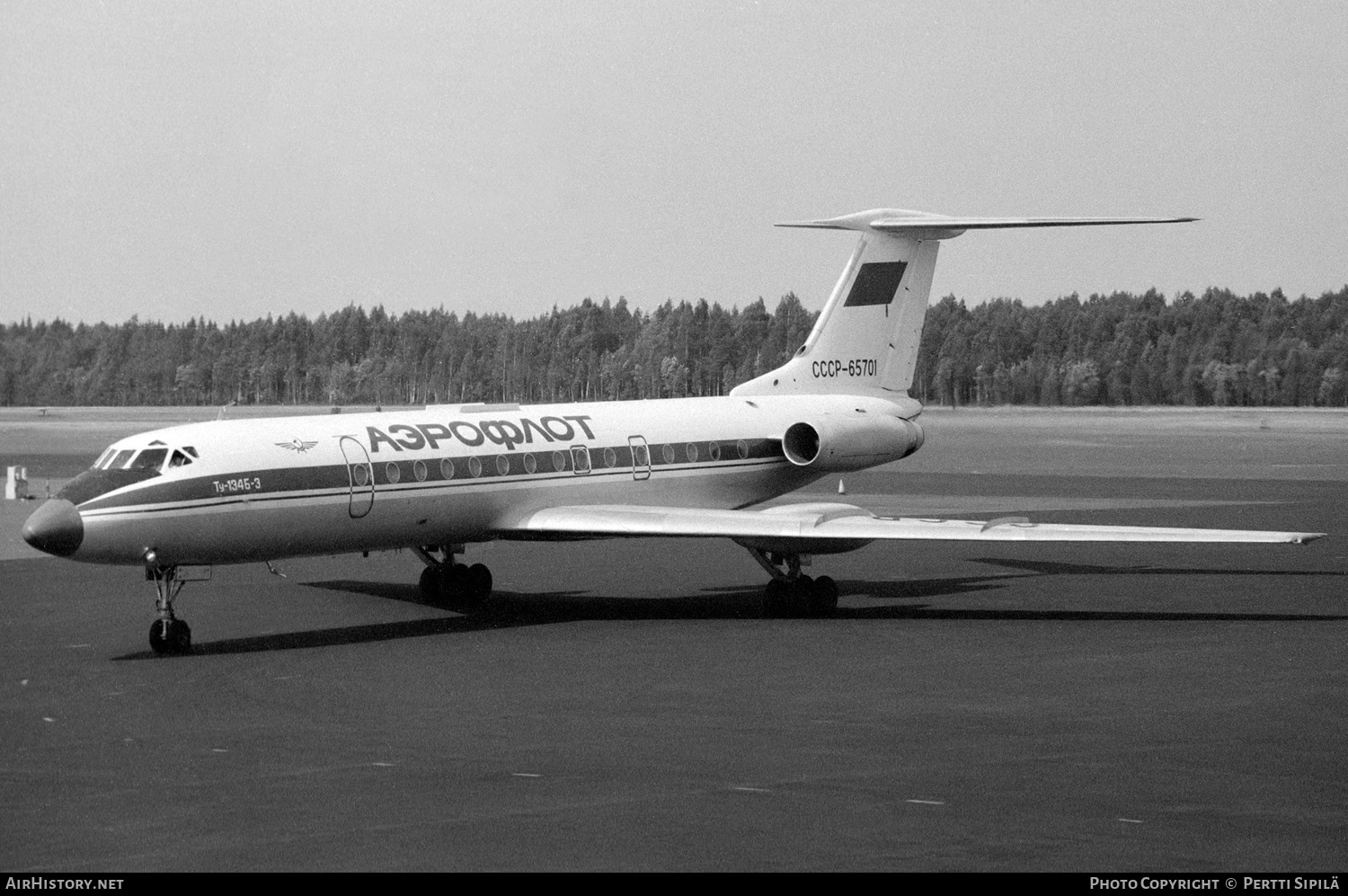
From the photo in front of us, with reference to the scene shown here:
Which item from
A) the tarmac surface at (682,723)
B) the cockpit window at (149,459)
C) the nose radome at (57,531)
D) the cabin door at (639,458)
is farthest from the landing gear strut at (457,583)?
the nose radome at (57,531)

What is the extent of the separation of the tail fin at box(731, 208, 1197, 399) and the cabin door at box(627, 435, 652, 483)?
3.64 meters

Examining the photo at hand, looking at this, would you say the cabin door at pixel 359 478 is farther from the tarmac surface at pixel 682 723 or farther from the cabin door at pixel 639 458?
the cabin door at pixel 639 458

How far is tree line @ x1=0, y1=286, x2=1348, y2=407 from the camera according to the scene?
4786 inches

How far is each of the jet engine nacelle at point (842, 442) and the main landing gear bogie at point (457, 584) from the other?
5.10m

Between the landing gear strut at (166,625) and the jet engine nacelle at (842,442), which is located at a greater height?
the jet engine nacelle at (842,442)

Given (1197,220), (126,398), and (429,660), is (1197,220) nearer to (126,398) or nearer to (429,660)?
(429,660)

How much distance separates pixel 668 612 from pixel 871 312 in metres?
7.92

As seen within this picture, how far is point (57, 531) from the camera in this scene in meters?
19.1

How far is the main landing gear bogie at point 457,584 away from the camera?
24562 millimetres

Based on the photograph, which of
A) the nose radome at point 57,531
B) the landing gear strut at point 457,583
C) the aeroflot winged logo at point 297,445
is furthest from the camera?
the landing gear strut at point 457,583

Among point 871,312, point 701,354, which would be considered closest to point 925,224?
point 871,312

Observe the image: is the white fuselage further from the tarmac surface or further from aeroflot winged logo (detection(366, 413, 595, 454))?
the tarmac surface

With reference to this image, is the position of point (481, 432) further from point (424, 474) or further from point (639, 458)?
point (639, 458)

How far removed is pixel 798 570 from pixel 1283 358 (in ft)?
451
